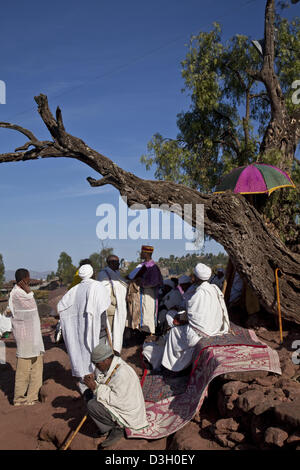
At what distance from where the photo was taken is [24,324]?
6051 mm

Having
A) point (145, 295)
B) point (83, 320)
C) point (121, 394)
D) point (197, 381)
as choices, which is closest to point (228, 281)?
point (145, 295)

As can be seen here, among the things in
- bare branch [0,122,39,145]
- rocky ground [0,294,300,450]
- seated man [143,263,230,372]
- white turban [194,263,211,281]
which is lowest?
rocky ground [0,294,300,450]

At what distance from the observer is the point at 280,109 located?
31.2 feet

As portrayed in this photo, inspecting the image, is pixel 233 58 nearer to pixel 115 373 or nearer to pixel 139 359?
pixel 139 359

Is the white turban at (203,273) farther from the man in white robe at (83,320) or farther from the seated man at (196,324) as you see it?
the man in white robe at (83,320)

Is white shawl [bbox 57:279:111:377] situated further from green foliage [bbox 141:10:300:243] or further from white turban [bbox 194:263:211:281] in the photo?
green foliage [bbox 141:10:300:243]

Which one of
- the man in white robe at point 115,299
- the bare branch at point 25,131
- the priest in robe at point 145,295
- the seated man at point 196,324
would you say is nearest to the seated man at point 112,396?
the seated man at point 196,324

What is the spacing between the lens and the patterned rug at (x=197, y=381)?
4750 mm

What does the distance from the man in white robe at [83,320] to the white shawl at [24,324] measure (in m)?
0.51

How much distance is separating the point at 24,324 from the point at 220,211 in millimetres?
3550

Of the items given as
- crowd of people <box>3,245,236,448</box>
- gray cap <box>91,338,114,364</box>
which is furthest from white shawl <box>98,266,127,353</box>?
gray cap <box>91,338,114,364</box>

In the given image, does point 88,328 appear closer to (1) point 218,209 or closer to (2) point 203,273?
(2) point 203,273

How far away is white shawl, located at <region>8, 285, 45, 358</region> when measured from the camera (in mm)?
5934

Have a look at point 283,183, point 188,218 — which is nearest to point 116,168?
point 188,218
